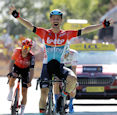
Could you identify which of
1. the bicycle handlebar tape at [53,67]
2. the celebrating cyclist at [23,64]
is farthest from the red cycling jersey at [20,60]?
the bicycle handlebar tape at [53,67]

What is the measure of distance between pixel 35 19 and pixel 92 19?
33.2 m

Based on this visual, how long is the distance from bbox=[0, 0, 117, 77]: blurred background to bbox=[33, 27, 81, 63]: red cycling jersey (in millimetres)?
8413

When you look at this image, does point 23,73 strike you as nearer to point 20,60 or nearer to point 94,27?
point 20,60

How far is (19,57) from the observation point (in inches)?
382

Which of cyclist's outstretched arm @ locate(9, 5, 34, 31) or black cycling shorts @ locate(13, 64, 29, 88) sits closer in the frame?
cyclist's outstretched arm @ locate(9, 5, 34, 31)

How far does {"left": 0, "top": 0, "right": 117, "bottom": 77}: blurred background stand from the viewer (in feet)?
95.5

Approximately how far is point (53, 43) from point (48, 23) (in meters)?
56.1

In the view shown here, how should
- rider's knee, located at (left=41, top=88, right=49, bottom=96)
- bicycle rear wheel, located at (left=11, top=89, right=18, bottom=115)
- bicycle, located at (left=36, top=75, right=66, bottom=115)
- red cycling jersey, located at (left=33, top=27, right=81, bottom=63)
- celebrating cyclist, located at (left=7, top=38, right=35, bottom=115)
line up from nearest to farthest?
bicycle, located at (left=36, top=75, right=66, bottom=115), rider's knee, located at (left=41, top=88, right=49, bottom=96), red cycling jersey, located at (left=33, top=27, right=81, bottom=63), bicycle rear wheel, located at (left=11, top=89, right=18, bottom=115), celebrating cyclist, located at (left=7, top=38, right=35, bottom=115)

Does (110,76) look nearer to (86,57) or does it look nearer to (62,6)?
(86,57)

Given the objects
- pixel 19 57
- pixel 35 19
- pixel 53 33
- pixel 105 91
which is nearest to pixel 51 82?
pixel 53 33

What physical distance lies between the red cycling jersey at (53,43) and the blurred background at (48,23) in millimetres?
8413

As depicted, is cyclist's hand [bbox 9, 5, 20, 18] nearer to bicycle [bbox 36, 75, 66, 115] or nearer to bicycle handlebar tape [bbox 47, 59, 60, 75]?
bicycle handlebar tape [bbox 47, 59, 60, 75]

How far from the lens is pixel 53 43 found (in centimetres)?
797

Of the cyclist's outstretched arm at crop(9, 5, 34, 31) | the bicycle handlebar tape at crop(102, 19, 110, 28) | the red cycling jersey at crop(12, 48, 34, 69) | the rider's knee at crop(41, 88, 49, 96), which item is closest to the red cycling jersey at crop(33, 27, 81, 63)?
the cyclist's outstretched arm at crop(9, 5, 34, 31)
